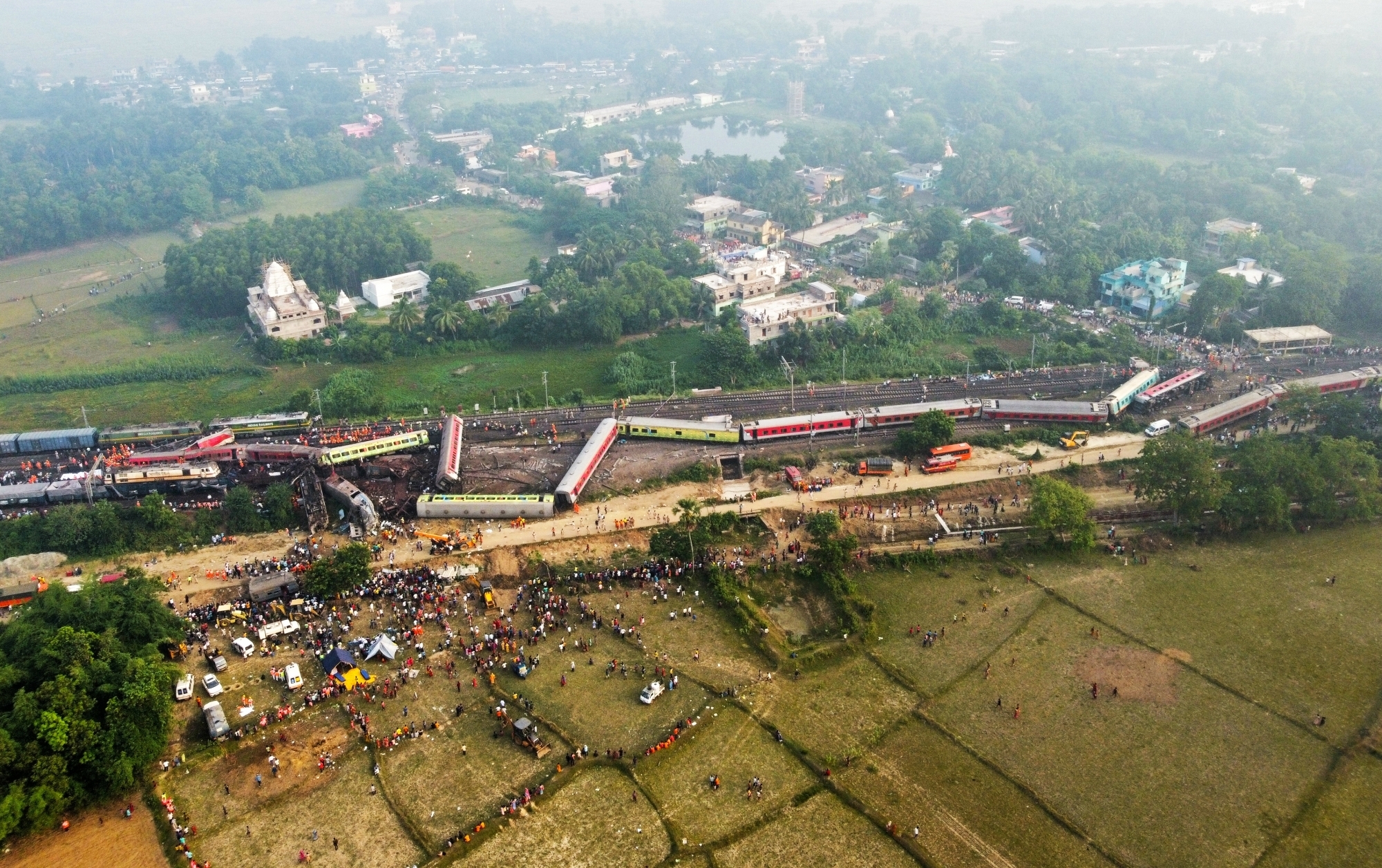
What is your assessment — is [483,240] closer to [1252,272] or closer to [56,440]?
[56,440]

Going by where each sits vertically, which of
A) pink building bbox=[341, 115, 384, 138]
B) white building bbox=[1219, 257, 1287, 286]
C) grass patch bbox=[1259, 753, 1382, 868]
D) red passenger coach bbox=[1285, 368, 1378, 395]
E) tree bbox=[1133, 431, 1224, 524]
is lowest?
pink building bbox=[341, 115, 384, 138]

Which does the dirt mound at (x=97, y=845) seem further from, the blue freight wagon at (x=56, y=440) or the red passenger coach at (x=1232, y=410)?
the red passenger coach at (x=1232, y=410)

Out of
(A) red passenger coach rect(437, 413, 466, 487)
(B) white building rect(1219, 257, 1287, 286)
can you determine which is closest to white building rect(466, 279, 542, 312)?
(A) red passenger coach rect(437, 413, 466, 487)

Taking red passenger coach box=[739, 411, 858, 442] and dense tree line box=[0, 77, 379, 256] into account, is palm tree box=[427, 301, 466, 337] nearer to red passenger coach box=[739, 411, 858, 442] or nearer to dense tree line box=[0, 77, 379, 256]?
red passenger coach box=[739, 411, 858, 442]

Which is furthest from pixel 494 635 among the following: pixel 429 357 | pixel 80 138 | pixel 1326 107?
pixel 80 138

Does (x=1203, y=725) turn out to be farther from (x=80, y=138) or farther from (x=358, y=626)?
(x=80, y=138)

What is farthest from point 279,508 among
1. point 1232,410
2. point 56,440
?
point 1232,410

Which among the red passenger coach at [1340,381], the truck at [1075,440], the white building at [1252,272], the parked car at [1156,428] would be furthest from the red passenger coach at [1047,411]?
the white building at [1252,272]
